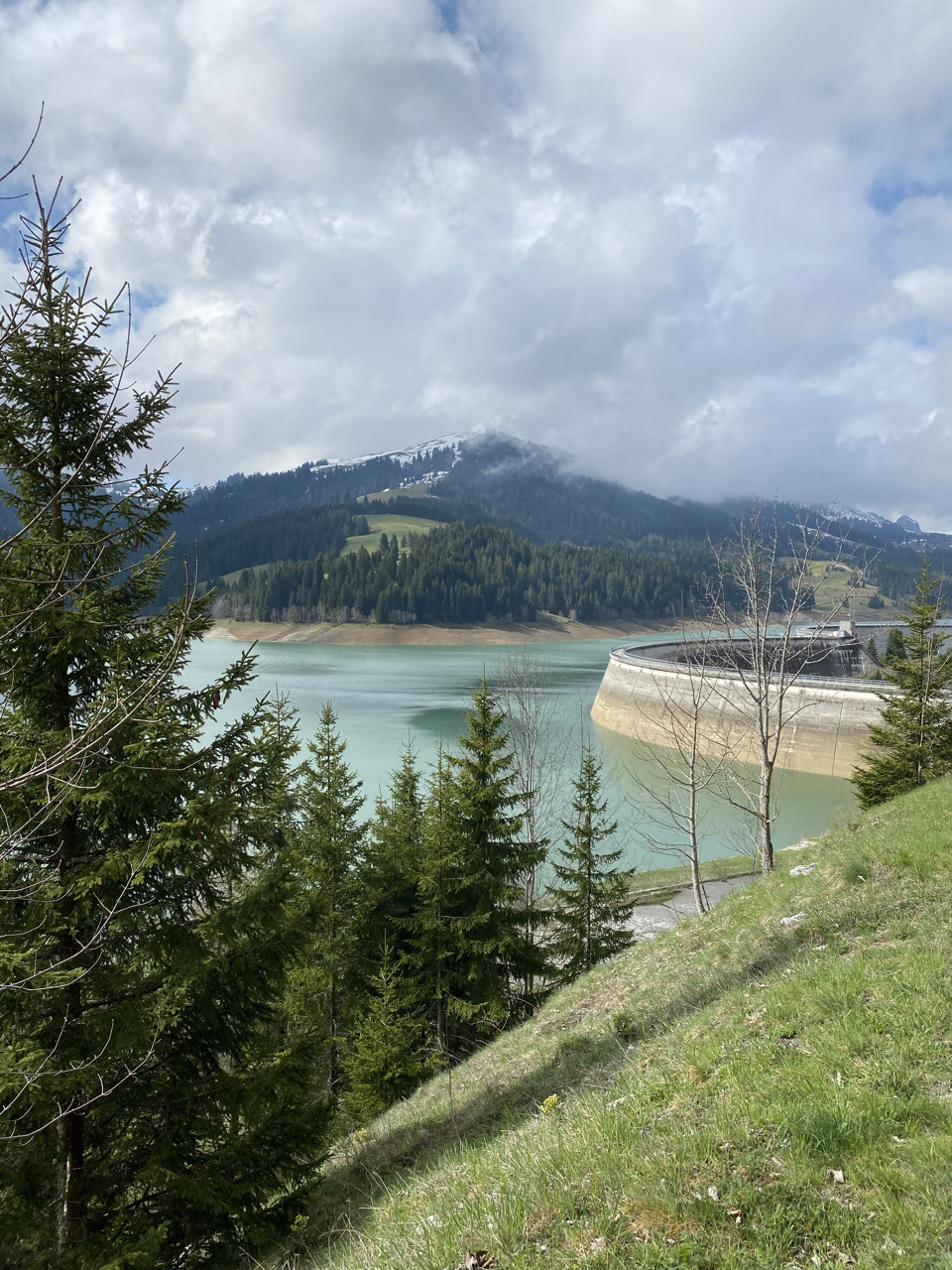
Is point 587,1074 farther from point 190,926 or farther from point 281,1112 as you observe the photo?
point 190,926

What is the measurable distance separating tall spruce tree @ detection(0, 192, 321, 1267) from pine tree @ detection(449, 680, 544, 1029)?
8626 millimetres

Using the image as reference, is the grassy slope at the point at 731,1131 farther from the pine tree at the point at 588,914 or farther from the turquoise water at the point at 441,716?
the turquoise water at the point at 441,716

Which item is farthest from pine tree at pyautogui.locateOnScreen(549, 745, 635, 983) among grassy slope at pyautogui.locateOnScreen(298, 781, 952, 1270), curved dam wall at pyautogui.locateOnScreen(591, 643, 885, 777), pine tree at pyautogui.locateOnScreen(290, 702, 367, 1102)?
curved dam wall at pyautogui.locateOnScreen(591, 643, 885, 777)

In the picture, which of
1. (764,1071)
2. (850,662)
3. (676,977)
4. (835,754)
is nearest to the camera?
(764,1071)

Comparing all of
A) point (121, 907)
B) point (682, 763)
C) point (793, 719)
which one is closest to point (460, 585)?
point (793, 719)

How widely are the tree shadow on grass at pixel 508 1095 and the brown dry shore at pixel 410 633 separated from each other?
103904 millimetres

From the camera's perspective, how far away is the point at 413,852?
18.2m

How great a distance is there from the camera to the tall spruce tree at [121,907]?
18.4 feet

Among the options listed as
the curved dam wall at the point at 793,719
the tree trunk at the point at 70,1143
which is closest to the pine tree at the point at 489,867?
the tree trunk at the point at 70,1143

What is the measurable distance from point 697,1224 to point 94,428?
7644 millimetres

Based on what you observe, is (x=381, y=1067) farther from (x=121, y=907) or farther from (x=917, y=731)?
(x=917, y=731)

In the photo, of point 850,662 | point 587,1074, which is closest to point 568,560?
point 850,662

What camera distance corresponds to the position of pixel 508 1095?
311 inches

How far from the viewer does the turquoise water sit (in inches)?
1235
